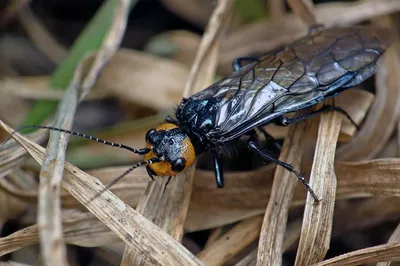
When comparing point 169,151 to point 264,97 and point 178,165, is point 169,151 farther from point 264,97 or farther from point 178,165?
point 264,97

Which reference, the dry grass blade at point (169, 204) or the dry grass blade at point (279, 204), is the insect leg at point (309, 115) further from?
the dry grass blade at point (169, 204)

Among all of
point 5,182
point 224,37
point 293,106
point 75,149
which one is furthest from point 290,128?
point 5,182

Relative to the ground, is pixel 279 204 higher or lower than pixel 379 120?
lower

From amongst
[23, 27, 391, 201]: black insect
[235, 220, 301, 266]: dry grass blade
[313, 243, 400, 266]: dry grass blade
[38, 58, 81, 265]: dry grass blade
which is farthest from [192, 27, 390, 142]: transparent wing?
[313, 243, 400, 266]: dry grass blade

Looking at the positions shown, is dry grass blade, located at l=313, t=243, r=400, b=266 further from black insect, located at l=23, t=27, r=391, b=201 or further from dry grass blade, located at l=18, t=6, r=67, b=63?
dry grass blade, located at l=18, t=6, r=67, b=63

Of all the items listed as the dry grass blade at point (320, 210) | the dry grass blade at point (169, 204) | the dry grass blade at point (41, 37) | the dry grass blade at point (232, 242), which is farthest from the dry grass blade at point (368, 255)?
the dry grass blade at point (41, 37)

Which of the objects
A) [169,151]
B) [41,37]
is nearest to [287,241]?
[169,151]

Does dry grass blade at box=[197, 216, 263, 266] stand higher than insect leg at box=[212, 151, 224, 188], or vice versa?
insect leg at box=[212, 151, 224, 188]

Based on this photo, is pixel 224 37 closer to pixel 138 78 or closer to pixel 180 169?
pixel 138 78
